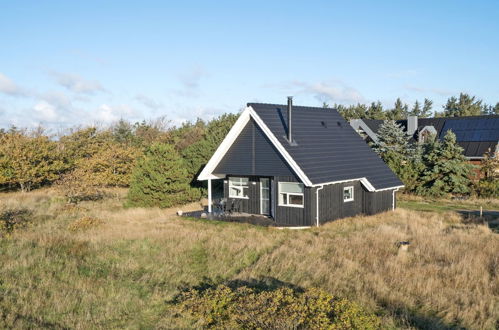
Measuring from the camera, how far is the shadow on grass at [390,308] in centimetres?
973

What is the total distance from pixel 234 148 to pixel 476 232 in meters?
12.4

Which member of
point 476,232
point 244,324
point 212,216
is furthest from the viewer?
point 212,216

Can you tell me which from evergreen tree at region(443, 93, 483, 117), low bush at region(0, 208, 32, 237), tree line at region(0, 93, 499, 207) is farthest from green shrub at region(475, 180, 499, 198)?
evergreen tree at region(443, 93, 483, 117)

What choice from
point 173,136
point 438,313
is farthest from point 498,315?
point 173,136

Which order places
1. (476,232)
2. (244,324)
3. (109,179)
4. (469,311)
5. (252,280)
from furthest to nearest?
(109,179) < (476,232) < (252,280) < (469,311) < (244,324)

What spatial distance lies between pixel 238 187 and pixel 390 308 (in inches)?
568

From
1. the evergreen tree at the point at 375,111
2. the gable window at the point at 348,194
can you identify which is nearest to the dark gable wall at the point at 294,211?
the gable window at the point at 348,194

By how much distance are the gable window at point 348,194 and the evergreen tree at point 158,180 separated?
34.3 feet

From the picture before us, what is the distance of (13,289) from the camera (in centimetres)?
1196

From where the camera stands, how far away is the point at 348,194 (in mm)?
23266

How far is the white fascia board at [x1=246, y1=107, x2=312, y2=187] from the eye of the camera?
20203mm

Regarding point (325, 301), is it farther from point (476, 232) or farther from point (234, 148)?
point (234, 148)

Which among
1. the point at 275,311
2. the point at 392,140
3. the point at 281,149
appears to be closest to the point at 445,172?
the point at 392,140

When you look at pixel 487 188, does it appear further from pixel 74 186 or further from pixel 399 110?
pixel 399 110
